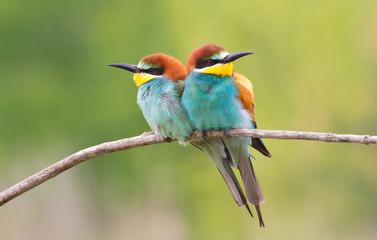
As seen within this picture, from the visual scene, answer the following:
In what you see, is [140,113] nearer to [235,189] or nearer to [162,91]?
[162,91]

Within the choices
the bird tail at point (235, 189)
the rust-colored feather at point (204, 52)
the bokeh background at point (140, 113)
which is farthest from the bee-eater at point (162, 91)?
the bokeh background at point (140, 113)

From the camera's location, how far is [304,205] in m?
7.96

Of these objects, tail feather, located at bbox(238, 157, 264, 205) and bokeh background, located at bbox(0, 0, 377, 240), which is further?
bokeh background, located at bbox(0, 0, 377, 240)

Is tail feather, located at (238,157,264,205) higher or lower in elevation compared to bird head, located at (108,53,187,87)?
lower

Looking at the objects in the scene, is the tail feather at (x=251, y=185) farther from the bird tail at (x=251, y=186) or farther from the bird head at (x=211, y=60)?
the bird head at (x=211, y=60)

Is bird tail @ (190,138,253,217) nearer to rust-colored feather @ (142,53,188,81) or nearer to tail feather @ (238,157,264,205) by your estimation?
tail feather @ (238,157,264,205)

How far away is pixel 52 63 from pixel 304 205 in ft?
12.1

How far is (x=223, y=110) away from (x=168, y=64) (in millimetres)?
314

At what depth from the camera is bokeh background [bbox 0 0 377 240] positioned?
23.9ft

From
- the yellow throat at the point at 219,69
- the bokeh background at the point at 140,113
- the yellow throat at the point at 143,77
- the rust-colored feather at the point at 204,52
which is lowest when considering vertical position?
the bokeh background at the point at 140,113

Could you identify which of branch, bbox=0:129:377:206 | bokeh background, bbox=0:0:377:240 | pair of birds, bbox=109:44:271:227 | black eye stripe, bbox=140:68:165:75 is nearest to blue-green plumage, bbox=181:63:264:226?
pair of birds, bbox=109:44:271:227

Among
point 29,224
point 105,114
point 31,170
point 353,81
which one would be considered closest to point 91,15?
point 105,114

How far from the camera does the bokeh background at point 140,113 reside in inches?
287

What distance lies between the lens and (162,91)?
2.68 m
